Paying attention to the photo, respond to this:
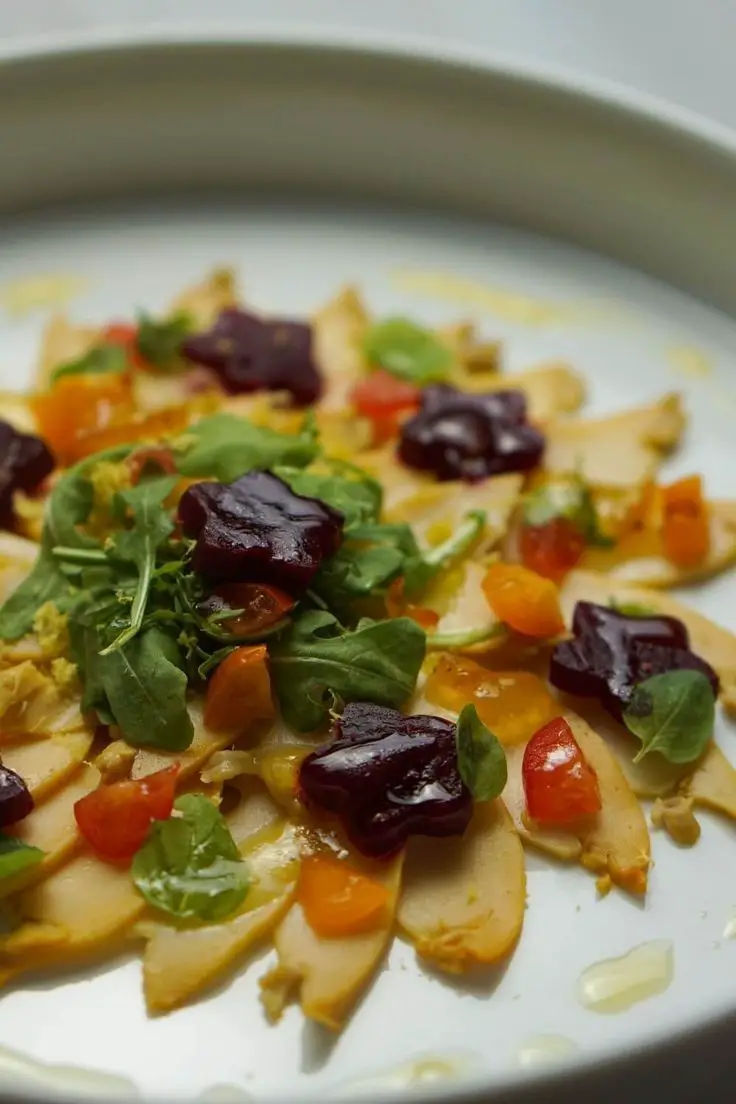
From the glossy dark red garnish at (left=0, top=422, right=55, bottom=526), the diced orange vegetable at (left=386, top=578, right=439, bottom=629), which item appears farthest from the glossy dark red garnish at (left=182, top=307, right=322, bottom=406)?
the diced orange vegetable at (left=386, top=578, right=439, bottom=629)

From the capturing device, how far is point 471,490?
3.75 metres

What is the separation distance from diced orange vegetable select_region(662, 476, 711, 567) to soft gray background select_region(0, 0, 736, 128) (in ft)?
9.88

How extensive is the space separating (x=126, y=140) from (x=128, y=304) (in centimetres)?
83

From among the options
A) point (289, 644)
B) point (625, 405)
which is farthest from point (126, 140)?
point (289, 644)

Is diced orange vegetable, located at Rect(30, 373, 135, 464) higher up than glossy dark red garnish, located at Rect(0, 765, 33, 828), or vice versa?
diced orange vegetable, located at Rect(30, 373, 135, 464)

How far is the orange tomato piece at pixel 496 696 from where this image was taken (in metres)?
3.15

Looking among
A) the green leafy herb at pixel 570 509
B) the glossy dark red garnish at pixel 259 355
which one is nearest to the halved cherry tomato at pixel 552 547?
the green leafy herb at pixel 570 509

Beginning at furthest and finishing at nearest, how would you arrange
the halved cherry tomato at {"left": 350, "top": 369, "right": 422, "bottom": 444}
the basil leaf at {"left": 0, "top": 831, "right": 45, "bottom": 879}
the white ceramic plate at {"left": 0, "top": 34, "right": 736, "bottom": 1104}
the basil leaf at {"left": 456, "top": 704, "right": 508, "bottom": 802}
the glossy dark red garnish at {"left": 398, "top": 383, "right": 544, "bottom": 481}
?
the halved cherry tomato at {"left": 350, "top": 369, "right": 422, "bottom": 444} < the glossy dark red garnish at {"left": 398, "top": 383, "right": 544, "bottom": 481} < the basil leaf at {"left": 456, "top": 704, "right": 508, "bottom": 802} < the basil leaf at {"left": 0, "top": 831, "right": 45, "bottom": 879} < the white ceramic plate at {"left": 0, "top": 34, "right": 736, "bottom": 1104}

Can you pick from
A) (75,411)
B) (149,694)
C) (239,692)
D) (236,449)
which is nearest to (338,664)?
(239,692)

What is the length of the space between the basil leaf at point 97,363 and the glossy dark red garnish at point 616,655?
192 cm

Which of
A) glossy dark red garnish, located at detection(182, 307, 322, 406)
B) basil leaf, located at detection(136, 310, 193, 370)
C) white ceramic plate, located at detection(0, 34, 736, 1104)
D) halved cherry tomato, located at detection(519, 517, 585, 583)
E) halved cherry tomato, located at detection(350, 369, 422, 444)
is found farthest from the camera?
basil leaf, located at detection(136, 310, 193, 370)

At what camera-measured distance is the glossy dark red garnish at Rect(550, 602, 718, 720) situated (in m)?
3.20

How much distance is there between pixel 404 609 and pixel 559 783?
0.70 meters

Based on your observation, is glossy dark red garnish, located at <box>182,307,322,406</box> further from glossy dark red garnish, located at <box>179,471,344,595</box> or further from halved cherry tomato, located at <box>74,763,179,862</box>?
halved cherry tomato, located at <box>74,763,179,862</box>
